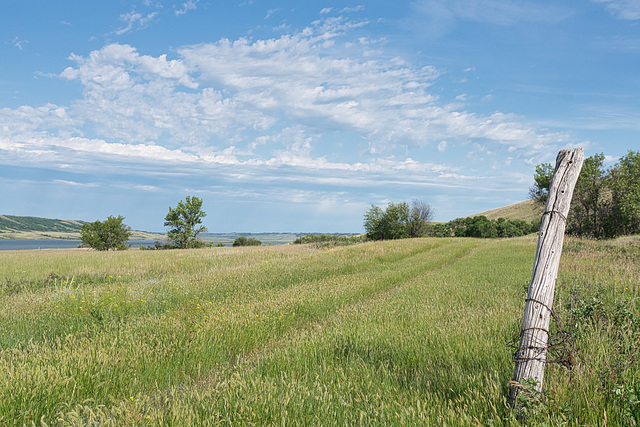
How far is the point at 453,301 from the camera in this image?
9.21 meters

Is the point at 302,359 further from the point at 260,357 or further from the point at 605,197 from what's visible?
the point at 605,197

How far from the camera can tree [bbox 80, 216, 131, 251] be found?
6875 centimetres

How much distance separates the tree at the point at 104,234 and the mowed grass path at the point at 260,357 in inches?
2643

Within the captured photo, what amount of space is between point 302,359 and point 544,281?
335 centimetres

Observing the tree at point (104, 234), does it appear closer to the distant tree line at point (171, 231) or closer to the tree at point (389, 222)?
the distant tree line at point (171, 231)

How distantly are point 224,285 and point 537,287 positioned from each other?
10.2 meters

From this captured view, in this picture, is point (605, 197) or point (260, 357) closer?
point (260, 357)

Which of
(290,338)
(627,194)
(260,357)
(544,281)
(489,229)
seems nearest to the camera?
(544,281)

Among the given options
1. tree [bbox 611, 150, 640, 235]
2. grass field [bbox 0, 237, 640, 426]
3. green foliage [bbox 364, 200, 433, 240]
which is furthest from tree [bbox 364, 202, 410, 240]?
grass field [bbox 0, 237, 640, 426]

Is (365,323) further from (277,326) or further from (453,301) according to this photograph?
(453,301)

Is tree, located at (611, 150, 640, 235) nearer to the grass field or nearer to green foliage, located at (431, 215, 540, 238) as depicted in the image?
green foliage, located at (431, 215, 540, 238)

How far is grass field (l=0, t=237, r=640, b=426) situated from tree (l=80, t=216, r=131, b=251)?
67280 mm

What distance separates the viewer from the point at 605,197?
2237 inches

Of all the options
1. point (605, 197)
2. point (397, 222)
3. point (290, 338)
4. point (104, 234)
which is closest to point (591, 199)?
point (605, 197)
